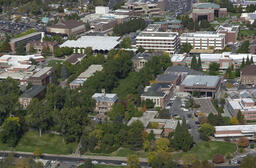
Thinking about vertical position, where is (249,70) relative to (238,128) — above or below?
above

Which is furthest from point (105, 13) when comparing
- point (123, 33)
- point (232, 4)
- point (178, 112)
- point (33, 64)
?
point (178, 112)

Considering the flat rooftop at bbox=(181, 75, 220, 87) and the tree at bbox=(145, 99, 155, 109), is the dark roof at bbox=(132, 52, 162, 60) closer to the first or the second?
the flat rooftop at bbox=(181, 75, 220, 87)

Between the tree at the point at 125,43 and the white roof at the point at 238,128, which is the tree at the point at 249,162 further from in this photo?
the tree at the point at 125,43

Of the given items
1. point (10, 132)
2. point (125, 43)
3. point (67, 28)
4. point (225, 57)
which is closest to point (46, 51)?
point (125, 43)

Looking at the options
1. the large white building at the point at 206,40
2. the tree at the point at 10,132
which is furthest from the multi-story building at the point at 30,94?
the large white building at the point at 206,40

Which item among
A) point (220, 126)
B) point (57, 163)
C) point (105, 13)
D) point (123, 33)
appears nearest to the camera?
point (57, 163)

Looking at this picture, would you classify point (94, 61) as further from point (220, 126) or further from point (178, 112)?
point (220, 126)

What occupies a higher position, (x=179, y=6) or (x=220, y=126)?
(x=179, y=6)

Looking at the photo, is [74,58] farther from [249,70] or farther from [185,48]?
[249,70]
